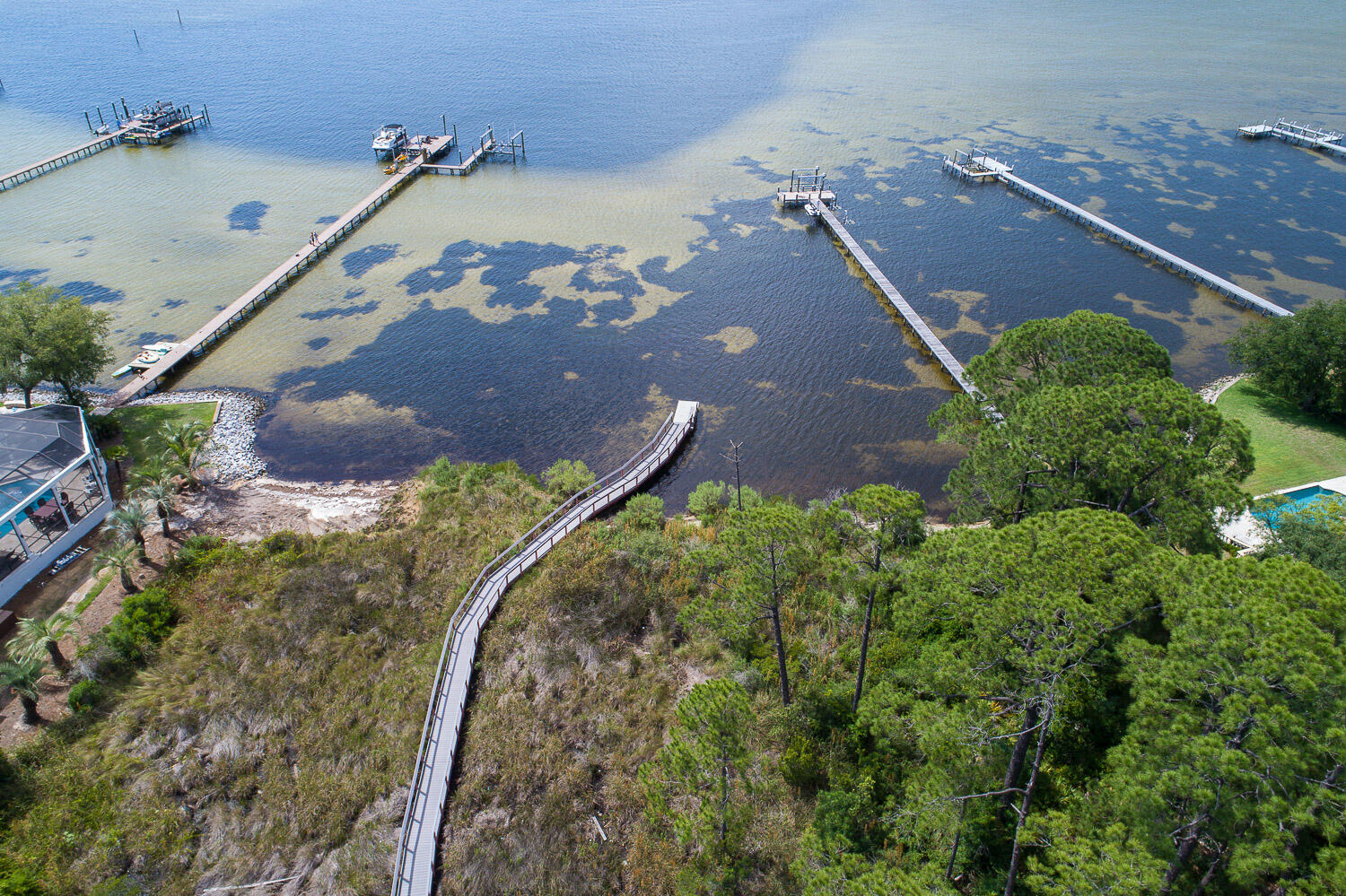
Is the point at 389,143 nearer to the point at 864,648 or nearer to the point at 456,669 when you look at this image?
Answer: the point at 456,669

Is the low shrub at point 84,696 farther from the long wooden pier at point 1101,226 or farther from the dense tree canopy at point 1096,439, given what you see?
the long wooden pier at point 1101,226

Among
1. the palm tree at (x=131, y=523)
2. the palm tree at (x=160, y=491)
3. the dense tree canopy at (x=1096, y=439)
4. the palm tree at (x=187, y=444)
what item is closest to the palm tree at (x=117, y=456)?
the palm tree at (x=187, y=444)

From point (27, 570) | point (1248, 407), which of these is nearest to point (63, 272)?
A: point (27, 570)

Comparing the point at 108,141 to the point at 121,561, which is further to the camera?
the point at 108,141

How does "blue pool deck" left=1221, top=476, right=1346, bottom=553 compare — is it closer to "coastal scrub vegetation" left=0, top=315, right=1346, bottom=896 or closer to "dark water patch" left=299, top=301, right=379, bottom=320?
"coastal scrub vegetation" left=0, top=315, right=1346, bottom=896

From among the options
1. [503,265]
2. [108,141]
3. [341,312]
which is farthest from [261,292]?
[108,141]

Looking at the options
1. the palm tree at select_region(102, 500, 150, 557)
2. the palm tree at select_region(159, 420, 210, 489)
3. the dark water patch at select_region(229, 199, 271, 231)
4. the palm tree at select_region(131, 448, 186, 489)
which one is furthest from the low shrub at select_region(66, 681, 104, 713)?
the dark water patch at select_region(229, 199, 271, 231)
